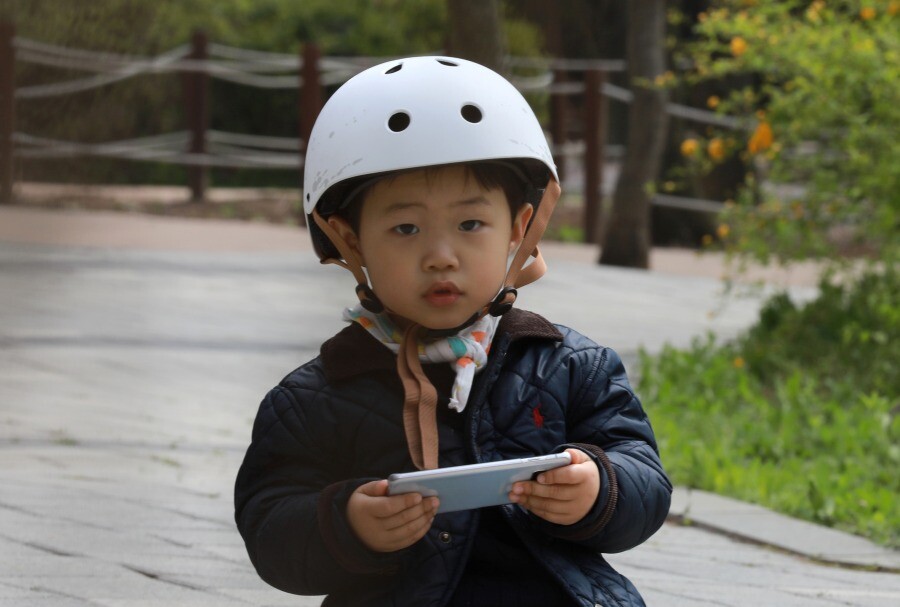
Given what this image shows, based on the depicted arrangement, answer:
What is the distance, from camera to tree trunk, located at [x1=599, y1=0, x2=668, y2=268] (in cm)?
1158

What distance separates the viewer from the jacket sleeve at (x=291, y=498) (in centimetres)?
241

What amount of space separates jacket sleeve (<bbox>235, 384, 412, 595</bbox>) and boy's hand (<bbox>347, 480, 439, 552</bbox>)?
0.09m

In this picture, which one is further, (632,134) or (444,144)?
(632,134)

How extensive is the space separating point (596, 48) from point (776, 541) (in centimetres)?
1871

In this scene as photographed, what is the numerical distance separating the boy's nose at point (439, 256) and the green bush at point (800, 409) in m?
2.40

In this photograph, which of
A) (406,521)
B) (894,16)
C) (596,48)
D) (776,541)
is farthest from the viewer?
(596,48)

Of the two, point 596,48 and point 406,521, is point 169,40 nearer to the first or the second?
point 596,48

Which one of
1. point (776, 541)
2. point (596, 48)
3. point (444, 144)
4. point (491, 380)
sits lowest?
point (596, 48)

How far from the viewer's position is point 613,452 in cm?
248

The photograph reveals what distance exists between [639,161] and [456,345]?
932 centimetres

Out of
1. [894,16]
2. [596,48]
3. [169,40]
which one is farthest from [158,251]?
[596,48]

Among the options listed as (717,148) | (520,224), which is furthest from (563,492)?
(717,148)

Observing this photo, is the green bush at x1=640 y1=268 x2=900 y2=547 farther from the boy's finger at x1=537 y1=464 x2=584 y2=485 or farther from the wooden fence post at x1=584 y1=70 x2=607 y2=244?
the wooden fence post at x1=584 y1=70 x2=607 y2=244

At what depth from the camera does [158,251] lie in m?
11.3
